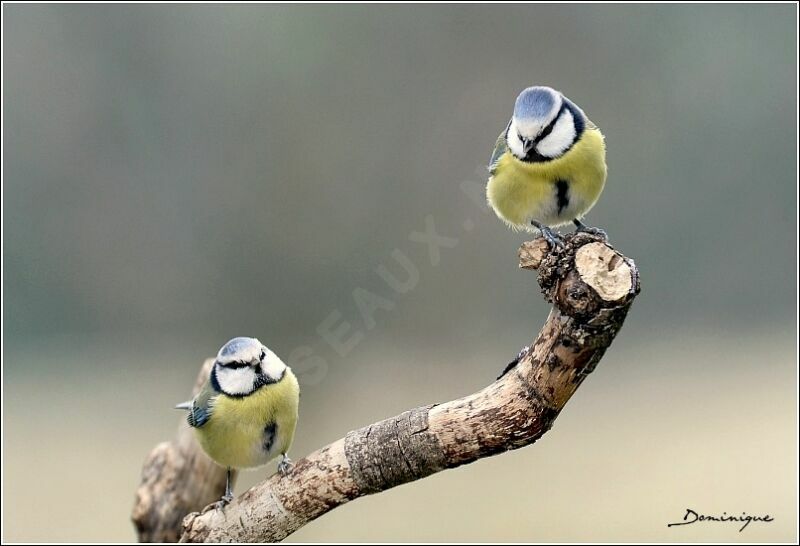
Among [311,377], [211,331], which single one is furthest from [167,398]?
[311,377]

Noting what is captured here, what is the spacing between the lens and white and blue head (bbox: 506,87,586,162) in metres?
1.38

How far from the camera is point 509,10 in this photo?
412cm

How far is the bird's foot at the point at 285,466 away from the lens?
162 centimetres

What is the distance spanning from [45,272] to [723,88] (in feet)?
11.0

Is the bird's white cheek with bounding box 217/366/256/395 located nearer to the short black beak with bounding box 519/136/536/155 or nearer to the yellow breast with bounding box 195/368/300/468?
the yellow breast with bounding box 195/368/300/468

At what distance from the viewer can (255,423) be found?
1.76 m

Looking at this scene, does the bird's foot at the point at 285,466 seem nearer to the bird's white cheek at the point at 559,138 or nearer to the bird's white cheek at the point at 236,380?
the bird's white cheek at the point at 236,380

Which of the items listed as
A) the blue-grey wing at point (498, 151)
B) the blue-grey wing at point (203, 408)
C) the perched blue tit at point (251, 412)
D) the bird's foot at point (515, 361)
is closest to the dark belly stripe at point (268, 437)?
the perched blue tit at point (251, 412)

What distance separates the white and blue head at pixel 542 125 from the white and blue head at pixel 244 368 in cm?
62

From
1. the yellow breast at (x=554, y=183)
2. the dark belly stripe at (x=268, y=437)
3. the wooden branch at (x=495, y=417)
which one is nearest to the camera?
the wooden branch at (x=495, y=417)

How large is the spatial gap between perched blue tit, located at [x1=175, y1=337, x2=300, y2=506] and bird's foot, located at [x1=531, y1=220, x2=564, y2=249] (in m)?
0.59

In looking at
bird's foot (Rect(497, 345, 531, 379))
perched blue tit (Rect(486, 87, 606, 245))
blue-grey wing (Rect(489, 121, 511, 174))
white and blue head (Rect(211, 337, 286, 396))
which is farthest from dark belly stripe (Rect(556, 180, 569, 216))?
white and blue head (Rect(211, 337, 286, 396))

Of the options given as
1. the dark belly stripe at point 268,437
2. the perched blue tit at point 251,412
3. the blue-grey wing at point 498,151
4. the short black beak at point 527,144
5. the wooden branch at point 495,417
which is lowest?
the wooden branch at point 495,417

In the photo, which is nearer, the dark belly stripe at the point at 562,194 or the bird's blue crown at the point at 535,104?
the bird's blue crown at the point at 535,104
